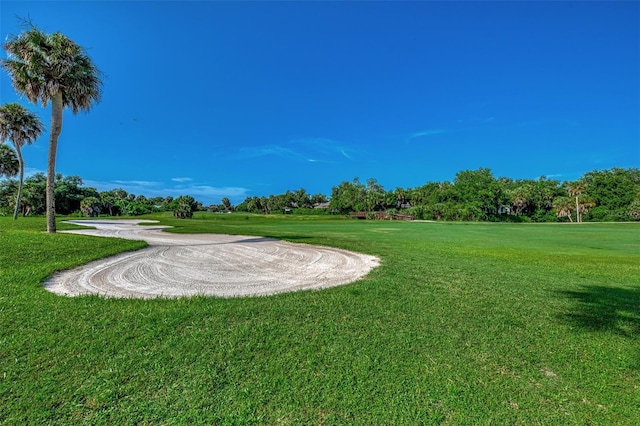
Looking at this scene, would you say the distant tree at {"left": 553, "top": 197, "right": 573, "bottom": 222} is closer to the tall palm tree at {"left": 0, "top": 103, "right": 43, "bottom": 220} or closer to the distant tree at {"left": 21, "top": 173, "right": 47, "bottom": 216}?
the tall palm tree at {"left": 0, "top": 103, "right": 43, "bottom": 220}

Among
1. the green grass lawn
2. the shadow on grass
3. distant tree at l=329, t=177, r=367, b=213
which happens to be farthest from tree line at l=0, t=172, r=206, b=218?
the shadow on grass

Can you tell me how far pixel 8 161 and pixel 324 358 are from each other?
166 feet

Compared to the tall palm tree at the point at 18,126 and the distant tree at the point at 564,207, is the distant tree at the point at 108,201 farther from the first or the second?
the distant tree at the point at 564,207

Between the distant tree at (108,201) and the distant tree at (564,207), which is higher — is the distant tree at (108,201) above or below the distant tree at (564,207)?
above

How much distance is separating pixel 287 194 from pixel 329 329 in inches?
4253

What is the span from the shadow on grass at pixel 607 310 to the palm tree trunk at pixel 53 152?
1948cm

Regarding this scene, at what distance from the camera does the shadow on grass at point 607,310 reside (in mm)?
4316

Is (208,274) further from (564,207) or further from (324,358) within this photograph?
(564,207)

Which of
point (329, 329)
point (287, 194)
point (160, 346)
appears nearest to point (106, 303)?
point (160, 346)

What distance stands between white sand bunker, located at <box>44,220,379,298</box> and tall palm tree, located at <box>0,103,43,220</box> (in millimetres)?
28874

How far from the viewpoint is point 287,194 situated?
364ft

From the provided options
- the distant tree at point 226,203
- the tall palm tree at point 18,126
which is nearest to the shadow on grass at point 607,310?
the tall palm tree at point 18,126

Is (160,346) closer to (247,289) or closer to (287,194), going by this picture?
(247,289)

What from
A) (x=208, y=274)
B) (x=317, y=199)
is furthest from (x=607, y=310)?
(x=317, y=199)
